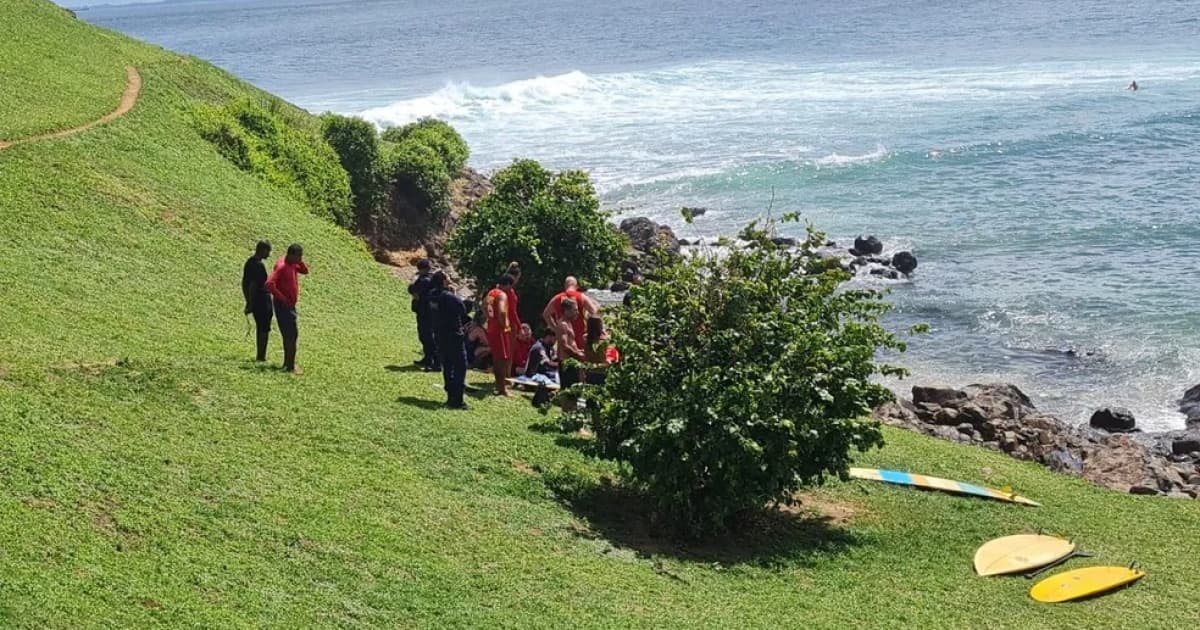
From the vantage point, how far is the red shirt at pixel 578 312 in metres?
17.3

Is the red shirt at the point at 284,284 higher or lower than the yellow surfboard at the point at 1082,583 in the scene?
higher

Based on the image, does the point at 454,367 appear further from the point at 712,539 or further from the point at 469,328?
the point at 712,539

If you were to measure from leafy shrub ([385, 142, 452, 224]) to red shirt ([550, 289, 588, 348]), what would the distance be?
1766 cm

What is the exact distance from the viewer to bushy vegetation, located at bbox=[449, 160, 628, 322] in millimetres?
23312

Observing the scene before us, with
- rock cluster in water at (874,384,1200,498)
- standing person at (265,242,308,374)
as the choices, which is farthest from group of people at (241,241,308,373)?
rock cluster in water at (874,384,1200,498)

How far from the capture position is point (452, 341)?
632 inches

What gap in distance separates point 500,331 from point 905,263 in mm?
20858

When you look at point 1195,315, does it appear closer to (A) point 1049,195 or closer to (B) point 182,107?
(A) point 1049,195

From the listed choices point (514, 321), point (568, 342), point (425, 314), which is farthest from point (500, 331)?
point (425, 314)

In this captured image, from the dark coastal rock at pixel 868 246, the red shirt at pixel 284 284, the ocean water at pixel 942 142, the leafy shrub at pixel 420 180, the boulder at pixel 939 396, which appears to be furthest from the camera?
the dark coastal rock at pixel 868 246

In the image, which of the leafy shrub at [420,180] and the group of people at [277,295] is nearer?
the group of people at [277,295]

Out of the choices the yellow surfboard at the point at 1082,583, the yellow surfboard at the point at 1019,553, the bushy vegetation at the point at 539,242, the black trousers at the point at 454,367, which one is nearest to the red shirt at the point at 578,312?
the black trousers at the point at 454,367

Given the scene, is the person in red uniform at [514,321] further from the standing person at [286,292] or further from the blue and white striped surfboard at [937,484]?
the blue and white striped surfboard at [937,484]

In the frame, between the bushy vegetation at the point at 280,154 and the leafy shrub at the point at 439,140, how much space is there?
425cm
